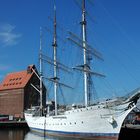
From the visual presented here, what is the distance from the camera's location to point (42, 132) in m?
66.0

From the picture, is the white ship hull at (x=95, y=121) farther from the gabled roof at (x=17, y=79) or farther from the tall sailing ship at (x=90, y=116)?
the gabled roof at (x=17, y=79)

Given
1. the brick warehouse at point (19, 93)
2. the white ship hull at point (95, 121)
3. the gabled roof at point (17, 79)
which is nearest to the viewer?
the white ship hull at point (95, 121)

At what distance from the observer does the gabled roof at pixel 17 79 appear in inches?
5104

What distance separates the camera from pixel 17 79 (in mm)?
134750

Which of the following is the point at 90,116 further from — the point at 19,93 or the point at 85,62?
the point at 19,93

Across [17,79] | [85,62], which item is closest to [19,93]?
[17,79]

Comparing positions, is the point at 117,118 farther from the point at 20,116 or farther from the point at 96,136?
the point at 20,116

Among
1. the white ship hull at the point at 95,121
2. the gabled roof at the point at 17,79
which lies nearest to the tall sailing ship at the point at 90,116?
the white ship hull at the point at 95,121

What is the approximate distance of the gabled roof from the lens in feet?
425

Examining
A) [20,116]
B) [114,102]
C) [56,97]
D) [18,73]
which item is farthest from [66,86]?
[18,73]

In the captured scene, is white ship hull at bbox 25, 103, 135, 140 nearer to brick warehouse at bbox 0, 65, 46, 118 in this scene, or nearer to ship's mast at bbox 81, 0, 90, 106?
ship's mast at bbox 81, 0, 90, 106

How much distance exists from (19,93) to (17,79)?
30.6 feet

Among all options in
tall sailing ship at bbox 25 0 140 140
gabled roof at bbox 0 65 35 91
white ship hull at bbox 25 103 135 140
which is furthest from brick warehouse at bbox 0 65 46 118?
white ship hull at bbox 25 103 135 140

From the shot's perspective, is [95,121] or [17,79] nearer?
[95,121]
